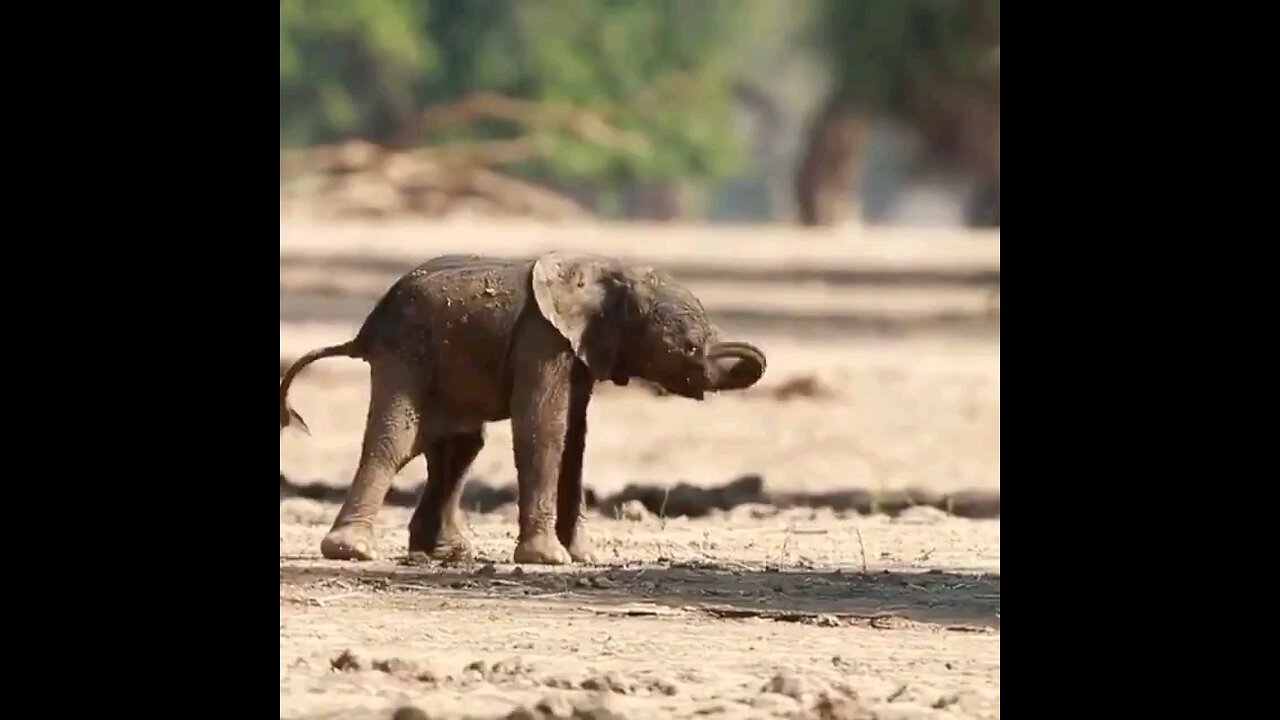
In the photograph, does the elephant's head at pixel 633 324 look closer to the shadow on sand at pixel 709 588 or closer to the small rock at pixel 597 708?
the shadow on sand at pixel 709 588

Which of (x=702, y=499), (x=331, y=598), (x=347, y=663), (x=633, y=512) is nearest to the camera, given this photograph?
(x=347, y=663)

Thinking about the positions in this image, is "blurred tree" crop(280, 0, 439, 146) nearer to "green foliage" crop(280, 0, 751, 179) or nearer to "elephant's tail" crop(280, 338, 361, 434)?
"green foliage" crop(280, 0, 751, 179)

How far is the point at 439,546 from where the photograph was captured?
10586mm

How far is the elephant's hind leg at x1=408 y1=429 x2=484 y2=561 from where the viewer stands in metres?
10.6

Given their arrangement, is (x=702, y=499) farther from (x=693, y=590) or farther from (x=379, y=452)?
(x=693, y=590)

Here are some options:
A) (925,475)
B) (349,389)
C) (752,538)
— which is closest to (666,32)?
(349,389)

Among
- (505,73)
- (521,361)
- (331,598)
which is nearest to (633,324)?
(521,361)

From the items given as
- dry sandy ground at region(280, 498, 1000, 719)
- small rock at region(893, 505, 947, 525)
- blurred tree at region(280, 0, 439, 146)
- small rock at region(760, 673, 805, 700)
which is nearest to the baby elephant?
dry sandy ground at region(280, 498, 1000, 719)

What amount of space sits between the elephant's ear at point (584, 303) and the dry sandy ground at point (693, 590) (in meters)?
0.84

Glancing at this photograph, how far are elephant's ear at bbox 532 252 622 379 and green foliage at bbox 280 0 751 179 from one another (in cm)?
3297

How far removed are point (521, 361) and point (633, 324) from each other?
497 mm
